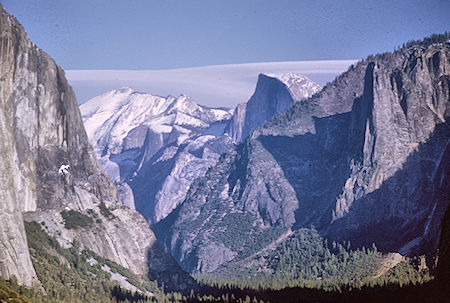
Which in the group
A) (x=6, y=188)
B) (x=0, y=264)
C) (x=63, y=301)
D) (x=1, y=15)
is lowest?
(x=63, y=301)

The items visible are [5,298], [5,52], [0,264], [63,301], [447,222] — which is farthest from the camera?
[5,52]

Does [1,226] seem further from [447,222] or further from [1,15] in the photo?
[447,222]

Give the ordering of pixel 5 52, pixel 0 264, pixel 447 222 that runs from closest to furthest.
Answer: pixel 0 264
pixel 447 222
pixel 5 52

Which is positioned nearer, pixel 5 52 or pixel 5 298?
pixel 5 298

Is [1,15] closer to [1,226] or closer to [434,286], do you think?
[1,226]

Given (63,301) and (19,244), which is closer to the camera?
(19,244)

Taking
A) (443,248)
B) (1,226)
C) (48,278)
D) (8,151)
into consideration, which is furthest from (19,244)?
(443,248)

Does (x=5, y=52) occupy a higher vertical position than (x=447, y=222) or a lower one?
A: higher

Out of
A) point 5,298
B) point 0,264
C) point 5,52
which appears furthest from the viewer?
point 5,52

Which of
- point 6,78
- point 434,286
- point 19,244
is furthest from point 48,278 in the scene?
point 434,286
